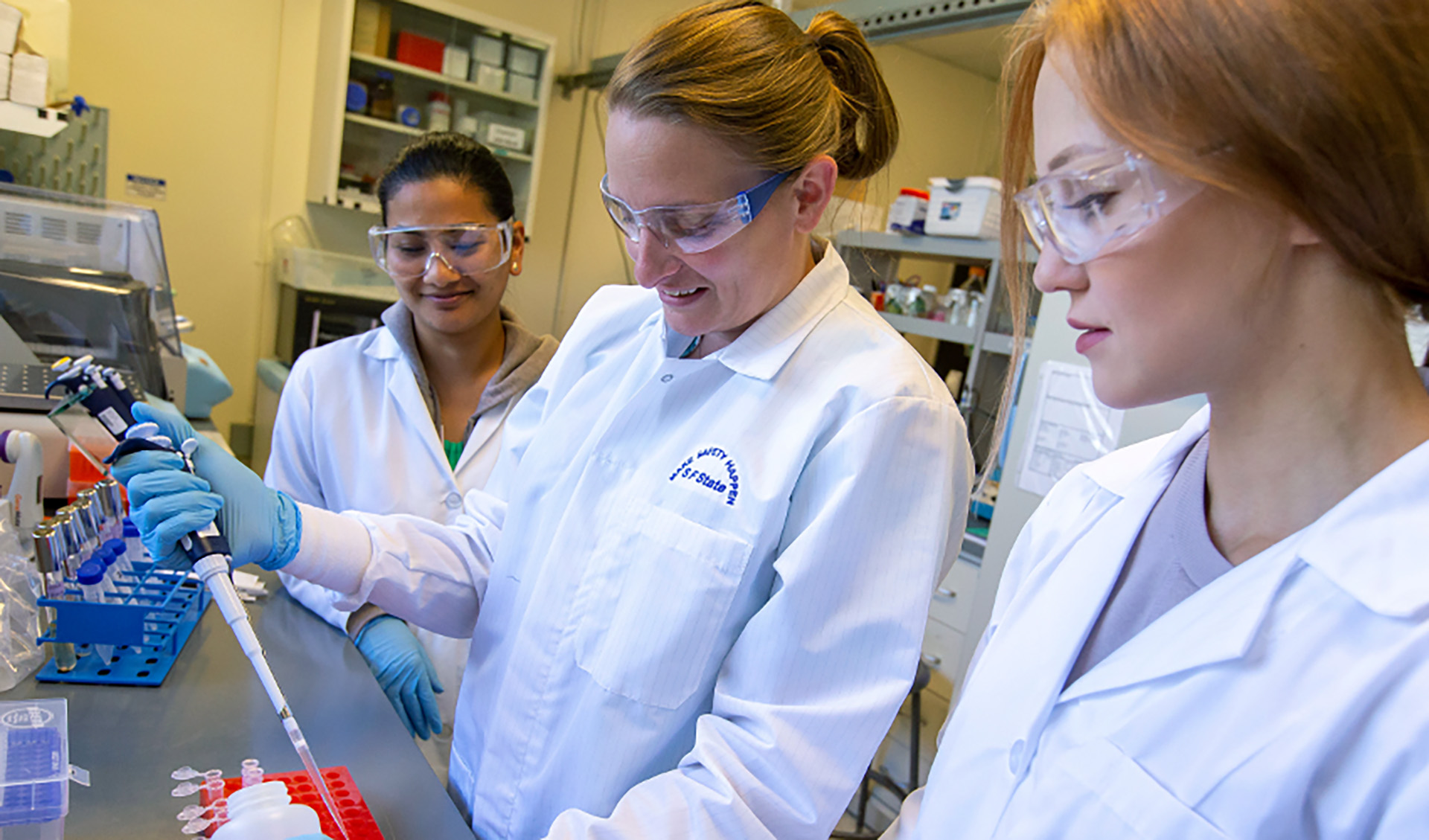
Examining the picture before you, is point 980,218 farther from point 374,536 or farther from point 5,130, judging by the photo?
point 5,130

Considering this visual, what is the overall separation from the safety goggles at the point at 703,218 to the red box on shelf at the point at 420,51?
11.3 feet

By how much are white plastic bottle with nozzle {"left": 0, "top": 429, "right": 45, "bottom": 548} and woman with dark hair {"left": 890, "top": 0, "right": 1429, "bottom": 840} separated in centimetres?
138

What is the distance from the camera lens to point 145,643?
120cm

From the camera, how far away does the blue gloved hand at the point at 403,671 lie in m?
1.39

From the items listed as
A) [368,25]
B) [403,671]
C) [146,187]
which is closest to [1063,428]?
[403,671]

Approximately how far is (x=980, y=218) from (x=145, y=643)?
2.88m

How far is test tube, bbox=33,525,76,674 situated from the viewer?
1.10 meters

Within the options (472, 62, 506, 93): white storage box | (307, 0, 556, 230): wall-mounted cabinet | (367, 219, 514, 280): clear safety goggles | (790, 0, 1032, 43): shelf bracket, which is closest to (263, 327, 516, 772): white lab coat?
(367, 219, 514, 280): clear safety goggles

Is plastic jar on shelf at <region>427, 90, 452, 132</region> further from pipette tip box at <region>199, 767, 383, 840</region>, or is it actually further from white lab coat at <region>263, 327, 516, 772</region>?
pipette tip box at <region>199, 767, 383, 840</region>

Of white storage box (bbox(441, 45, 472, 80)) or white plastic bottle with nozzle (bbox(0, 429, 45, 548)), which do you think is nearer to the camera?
white plastic bottle with nozzle (bbox(0, 429, 45, 548))

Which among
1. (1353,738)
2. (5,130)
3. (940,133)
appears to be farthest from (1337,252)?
(940,133)

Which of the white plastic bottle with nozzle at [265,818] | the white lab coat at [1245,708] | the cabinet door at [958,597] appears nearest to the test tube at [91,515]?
→ the white plastic bottle with nozzle at [265,818]

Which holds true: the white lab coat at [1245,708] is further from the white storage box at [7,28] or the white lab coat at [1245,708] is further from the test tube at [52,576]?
the white storage box at [7,28]

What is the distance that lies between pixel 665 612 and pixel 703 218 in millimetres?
448
